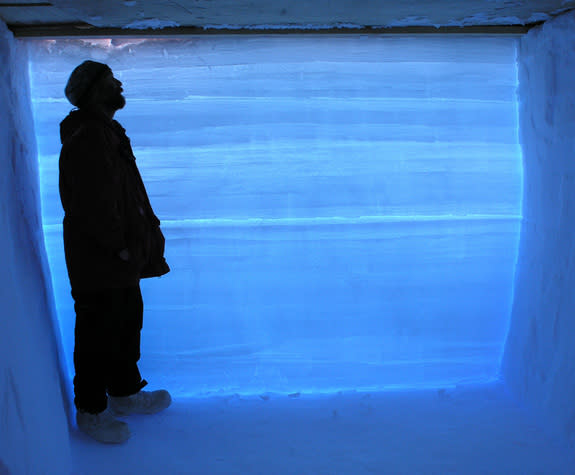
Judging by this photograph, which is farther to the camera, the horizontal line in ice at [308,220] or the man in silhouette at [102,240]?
the horizontal line in ice at [308,220]

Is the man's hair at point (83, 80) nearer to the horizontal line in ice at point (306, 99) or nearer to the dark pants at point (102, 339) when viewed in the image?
the horizontal line in ice at point (306, 99)

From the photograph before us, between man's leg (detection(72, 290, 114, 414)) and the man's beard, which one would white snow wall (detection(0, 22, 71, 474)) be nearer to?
man's leg (detection(72, 290, 114, 414))

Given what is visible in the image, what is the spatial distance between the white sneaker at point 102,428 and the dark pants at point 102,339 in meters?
0.03

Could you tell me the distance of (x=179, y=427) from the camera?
2377 millimetres

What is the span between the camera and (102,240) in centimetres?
195

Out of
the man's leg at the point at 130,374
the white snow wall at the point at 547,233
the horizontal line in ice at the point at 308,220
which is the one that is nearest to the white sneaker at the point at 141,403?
the man's leg at the point at 130,374

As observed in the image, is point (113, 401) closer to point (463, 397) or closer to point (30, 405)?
point (30, 405)

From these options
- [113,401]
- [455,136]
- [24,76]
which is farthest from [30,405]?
[455,136]

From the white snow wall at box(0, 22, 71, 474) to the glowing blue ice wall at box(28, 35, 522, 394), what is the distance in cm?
20

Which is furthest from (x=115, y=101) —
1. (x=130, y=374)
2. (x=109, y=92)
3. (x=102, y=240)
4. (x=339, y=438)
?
(x=339, y=438)

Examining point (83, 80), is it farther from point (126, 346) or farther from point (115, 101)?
point (126, 346)

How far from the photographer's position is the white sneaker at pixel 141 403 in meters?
2.41

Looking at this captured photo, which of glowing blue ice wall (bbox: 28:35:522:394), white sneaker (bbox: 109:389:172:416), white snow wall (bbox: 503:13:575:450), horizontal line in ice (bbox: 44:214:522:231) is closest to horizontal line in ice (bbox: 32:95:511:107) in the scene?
glowing blue ice wall (bbox: 28:35:522:394)

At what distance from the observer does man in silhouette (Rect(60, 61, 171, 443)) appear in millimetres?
1926
